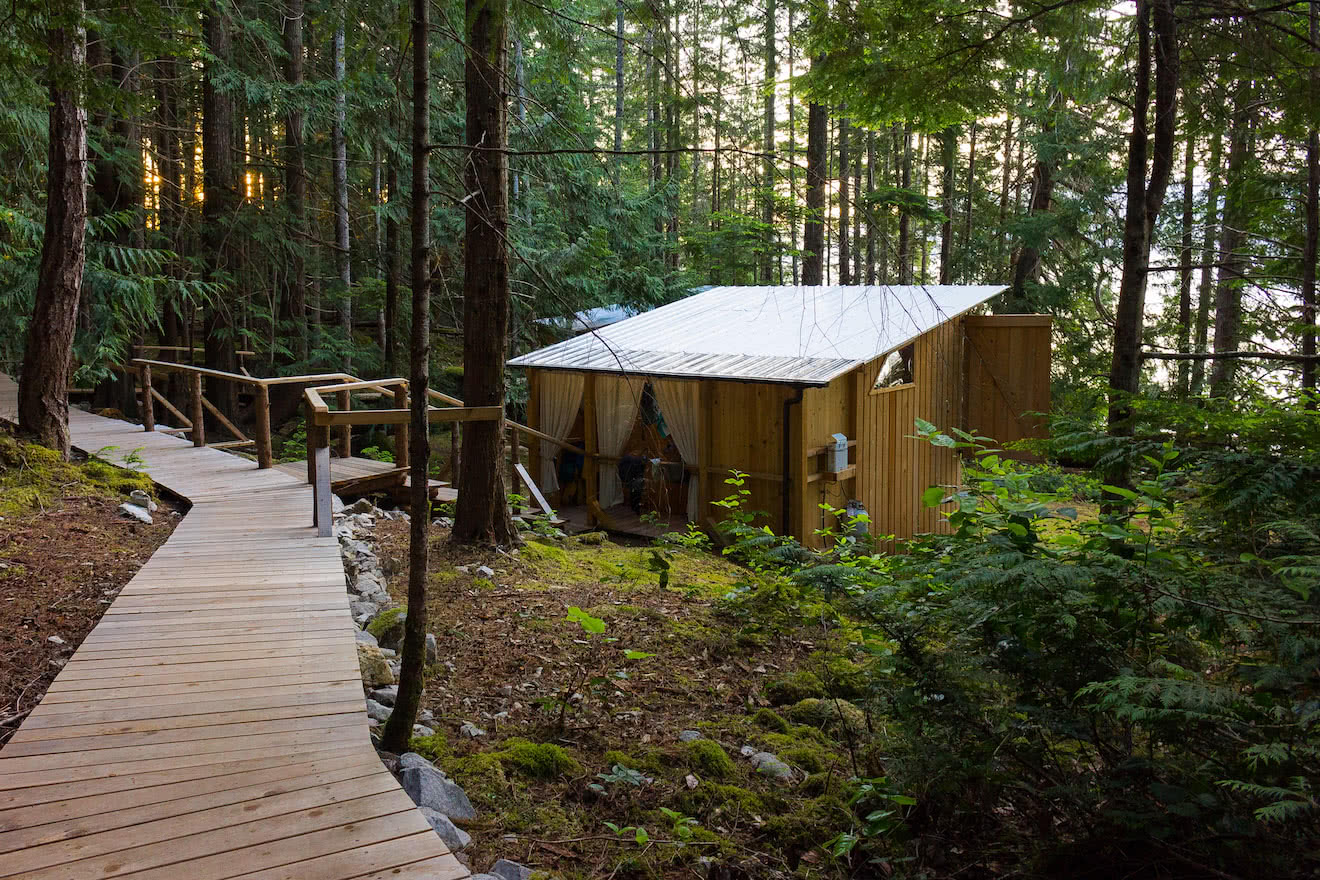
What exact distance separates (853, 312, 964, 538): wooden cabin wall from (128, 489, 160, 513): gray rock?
7779mm

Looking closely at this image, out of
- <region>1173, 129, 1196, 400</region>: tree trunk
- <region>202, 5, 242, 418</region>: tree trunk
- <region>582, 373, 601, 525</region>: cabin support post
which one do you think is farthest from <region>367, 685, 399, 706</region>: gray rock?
<region>1173, 129, 1196, 400</region>: tree trunk

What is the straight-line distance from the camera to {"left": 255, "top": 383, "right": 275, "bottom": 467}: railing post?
9.12m

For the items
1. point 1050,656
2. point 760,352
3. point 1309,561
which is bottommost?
point 1050,656

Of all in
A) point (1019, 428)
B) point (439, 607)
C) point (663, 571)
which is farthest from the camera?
point (1019, 428)

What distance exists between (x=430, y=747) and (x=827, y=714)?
2.13 meters

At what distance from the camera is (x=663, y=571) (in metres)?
7.21

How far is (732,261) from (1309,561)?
18.1m

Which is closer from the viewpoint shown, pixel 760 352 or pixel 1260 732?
pixel 1260 732

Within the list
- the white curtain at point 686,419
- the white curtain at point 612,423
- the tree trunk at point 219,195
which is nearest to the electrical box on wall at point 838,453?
the white curtain at point 686,419

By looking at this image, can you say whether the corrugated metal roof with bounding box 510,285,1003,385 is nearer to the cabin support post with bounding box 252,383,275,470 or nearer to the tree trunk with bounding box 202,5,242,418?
the cabin support post with bounding box 252,383,275,470

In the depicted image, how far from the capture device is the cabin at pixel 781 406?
10.5 m

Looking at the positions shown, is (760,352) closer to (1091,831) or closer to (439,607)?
(439,607)

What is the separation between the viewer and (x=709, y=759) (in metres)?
3.96

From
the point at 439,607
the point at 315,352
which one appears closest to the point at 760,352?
the point at 439,607
